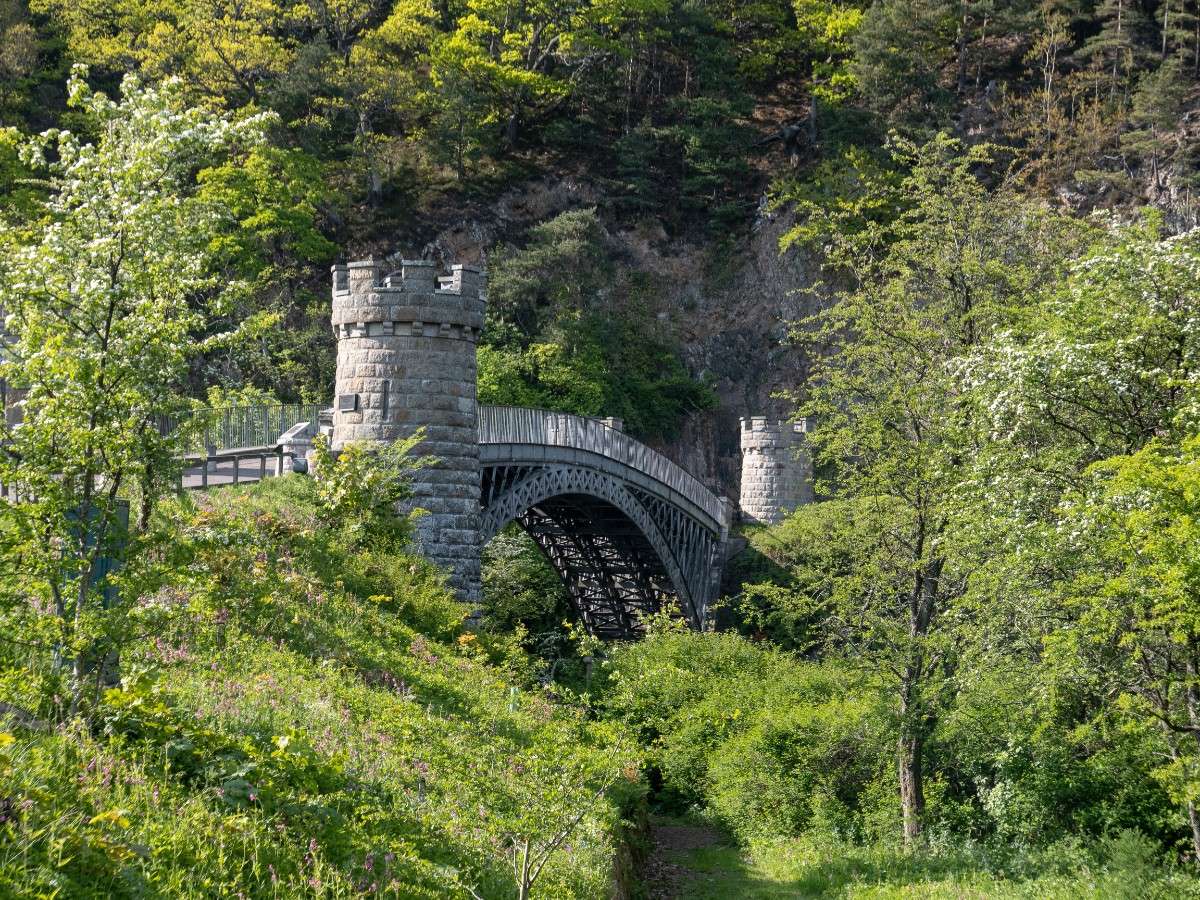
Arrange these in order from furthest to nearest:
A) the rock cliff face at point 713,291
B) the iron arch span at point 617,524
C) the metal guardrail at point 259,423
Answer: the rock cliff face at point 713,291 → the iron arch span at point 617,524 → the metal guardrail at point 259,423

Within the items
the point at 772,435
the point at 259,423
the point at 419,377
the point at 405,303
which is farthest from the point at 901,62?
the point at 419,377

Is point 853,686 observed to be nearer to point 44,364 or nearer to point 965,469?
point 965,469

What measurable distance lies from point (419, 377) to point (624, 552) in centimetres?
1804

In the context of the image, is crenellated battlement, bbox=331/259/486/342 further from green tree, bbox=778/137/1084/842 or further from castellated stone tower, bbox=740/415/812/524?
castellated stone tower, bbox=740/415/812/524

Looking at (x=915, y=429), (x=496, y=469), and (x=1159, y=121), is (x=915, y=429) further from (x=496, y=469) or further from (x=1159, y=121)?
(x=1159, y=121)

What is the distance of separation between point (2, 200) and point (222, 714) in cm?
3751

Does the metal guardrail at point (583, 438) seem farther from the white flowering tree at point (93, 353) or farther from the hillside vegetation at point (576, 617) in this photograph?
the white flowering tree at point (93, 353)

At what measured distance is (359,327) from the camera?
21.0m

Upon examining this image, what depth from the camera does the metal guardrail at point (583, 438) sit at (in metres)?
26.0

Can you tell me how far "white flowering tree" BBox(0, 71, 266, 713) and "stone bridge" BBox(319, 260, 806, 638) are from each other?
12.8m

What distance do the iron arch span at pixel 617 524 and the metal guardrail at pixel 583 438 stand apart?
0.04 metres

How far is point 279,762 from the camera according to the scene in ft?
26.0

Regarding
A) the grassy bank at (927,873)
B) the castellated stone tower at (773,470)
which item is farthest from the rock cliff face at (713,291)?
the grassy bank at (927,873)

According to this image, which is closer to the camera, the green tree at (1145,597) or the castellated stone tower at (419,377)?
the green tree at (1145,597)
